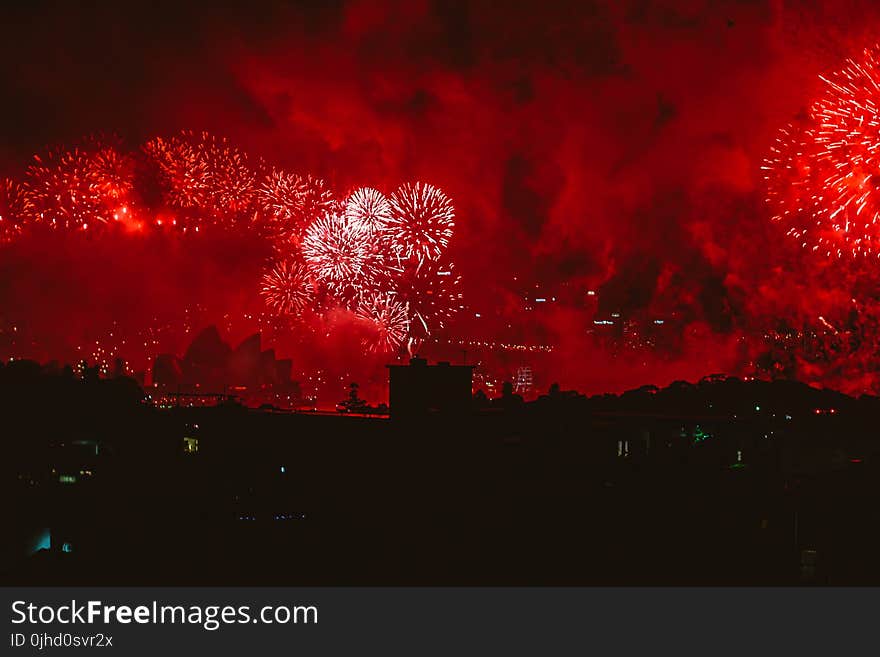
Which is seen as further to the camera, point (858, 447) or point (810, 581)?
point (858, 447)

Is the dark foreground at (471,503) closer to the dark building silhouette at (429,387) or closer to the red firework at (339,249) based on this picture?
the dark building silhouette at (429,387)

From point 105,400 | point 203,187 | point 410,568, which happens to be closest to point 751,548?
point 410,568

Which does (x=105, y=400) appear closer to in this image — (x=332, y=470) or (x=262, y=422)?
(x=262, y=422)

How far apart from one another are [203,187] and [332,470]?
2006 centimetres

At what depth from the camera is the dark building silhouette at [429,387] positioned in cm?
2583

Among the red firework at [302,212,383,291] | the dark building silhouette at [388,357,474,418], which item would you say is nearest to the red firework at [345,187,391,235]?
the red firework at [302,212,383,291]

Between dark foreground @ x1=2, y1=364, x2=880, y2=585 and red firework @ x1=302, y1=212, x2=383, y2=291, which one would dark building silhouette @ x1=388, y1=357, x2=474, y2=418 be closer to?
dark foreground @ x1=2, y1=364, x2=880, y2=585

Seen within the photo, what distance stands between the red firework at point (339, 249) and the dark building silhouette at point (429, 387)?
16.4m

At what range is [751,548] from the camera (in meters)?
20.9

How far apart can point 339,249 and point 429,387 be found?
1701 cm

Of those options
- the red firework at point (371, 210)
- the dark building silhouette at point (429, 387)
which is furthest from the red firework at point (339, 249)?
the dark building silhouette at point (429, 387)

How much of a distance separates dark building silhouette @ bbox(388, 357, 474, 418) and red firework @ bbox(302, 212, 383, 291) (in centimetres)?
1638

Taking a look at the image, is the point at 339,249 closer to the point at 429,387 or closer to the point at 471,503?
the point at 429,387

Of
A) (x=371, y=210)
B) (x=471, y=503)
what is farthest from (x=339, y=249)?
(x=471, y=503)
